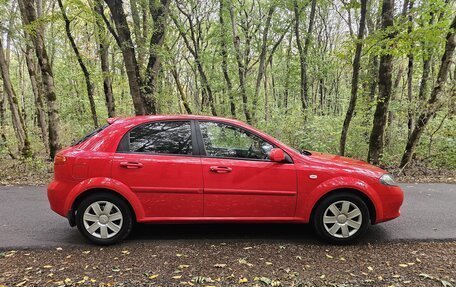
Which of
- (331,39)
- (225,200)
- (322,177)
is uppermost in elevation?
(331,39)

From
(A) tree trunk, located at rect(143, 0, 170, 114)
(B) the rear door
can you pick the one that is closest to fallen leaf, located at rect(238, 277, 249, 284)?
(B) the rear door

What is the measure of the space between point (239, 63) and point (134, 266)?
1299cm

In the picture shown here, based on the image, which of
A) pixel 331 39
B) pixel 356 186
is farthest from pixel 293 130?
pixel 331 39

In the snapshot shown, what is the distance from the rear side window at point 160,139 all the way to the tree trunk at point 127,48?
519 centimetres

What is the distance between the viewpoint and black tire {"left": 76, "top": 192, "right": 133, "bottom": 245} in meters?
4.29

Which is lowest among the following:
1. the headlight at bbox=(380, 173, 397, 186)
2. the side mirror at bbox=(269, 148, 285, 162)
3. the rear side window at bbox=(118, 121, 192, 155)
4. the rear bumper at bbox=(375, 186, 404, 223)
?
the rear bumper at bbox=(375, 186, 404, 223)

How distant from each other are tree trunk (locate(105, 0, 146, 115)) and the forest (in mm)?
28

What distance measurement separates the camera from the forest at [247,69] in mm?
9203

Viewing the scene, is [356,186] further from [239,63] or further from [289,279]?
[239,63]

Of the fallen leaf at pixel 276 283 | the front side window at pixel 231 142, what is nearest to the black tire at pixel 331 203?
the front side window at pixel 231 142

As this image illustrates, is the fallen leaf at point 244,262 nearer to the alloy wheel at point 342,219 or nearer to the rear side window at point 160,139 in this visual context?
the alloy wheel at point 342,219

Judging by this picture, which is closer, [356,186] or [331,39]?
[356,186]

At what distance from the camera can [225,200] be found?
436 cm

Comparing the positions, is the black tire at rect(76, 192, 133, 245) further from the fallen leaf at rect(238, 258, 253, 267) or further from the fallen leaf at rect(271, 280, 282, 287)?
the fallen leaf at rect(271, 280, 282, 287)
